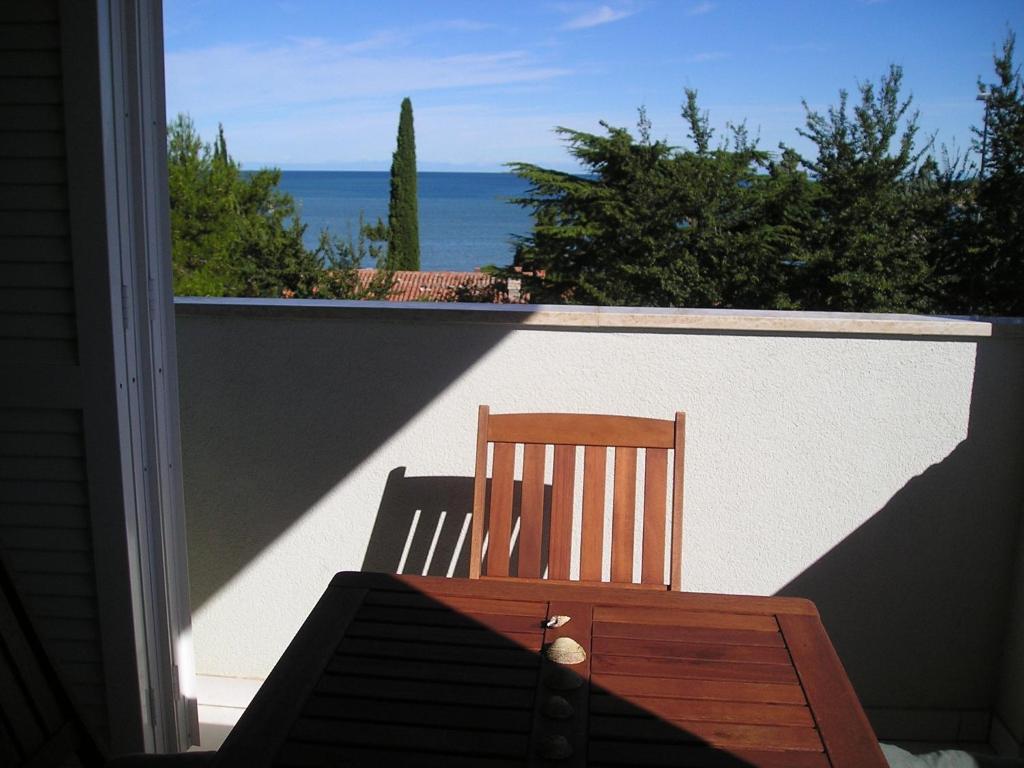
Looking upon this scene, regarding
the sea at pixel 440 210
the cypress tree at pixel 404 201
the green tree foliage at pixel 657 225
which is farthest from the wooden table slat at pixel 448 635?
the sea at pixel 440 210

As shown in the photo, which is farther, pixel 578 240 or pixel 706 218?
pixel 578 240

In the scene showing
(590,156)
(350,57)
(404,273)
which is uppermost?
(350,57)

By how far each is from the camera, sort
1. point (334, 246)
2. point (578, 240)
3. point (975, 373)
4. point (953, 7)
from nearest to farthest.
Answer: point (975, 373), point (334, 246), point (578, 240), point (953, 7)

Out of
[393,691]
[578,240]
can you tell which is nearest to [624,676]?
[393,691]

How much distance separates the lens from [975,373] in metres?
2.27

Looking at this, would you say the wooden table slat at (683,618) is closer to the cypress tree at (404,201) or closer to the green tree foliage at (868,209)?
the green tree foliage at (868,209)

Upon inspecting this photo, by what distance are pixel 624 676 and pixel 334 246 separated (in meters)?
14.5

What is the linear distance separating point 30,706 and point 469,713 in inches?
27.8

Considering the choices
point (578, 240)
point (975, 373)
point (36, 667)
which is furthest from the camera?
point (578, 240)

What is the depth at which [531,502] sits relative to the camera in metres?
1.93

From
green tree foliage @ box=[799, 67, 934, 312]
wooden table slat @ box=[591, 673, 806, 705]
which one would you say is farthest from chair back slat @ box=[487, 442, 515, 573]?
green tree foliage @ box=[799, 67, 934, 312]

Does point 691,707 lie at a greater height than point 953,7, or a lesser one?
lesser

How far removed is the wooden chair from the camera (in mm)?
1356

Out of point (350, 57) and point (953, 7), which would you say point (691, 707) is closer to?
point (953, 7)
